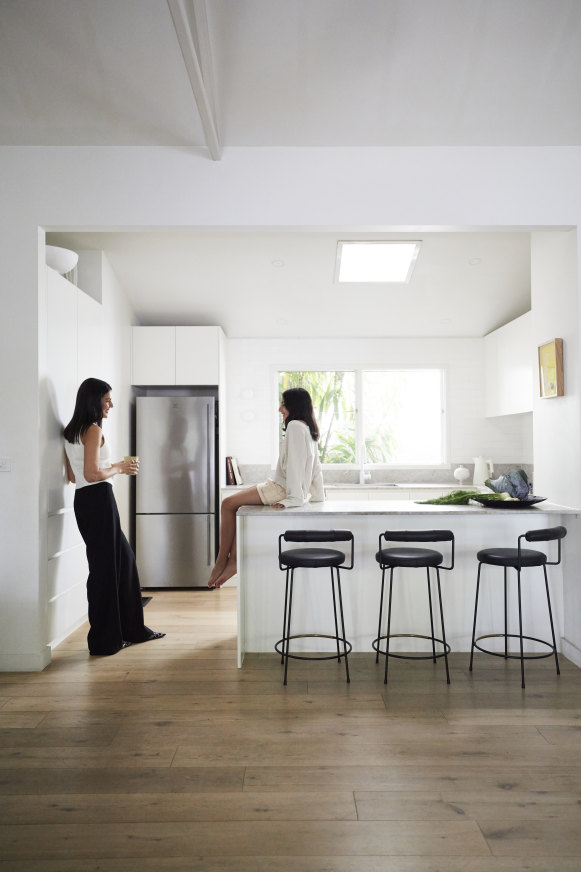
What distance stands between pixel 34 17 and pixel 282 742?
334 centimetres

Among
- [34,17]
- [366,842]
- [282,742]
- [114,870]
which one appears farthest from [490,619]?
[34,17]

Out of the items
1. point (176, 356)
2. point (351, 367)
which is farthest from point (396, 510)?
point (351, 367)

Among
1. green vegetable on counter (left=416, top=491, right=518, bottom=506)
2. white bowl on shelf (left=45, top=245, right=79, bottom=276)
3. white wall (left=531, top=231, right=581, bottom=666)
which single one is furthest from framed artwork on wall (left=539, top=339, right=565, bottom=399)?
white bowl on shelf (left=45, top=245, right=79, bottom=276)

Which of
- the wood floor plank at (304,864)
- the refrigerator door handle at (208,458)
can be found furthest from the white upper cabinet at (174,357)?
the wood floor plank at (304,864)

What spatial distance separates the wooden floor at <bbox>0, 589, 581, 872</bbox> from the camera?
1.97 m

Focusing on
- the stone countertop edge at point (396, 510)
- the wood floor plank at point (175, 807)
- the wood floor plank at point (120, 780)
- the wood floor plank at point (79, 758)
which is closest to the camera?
the wood floor plank at point (175, 807)

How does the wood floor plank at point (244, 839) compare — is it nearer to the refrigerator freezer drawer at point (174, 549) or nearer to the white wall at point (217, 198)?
the white wall at point (217, 198)

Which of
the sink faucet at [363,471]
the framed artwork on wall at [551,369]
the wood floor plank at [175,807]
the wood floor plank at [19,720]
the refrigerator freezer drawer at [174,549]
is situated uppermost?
the framed artwork on wall at [551,369]

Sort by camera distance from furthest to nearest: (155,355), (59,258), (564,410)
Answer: (155,355) → (59,258) → (564,410)

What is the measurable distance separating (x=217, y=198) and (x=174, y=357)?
239cm

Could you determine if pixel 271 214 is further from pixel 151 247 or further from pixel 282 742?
pixel 282 742

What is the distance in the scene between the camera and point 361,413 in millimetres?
6500

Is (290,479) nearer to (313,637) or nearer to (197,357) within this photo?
(313,637)

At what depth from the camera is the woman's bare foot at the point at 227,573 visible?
4.00m
